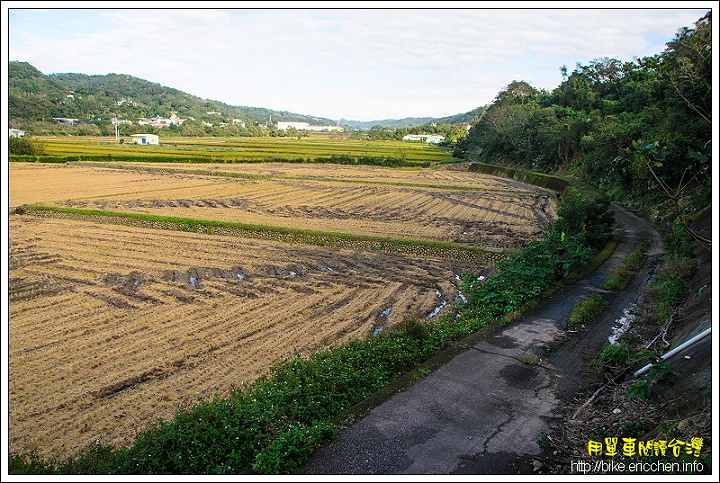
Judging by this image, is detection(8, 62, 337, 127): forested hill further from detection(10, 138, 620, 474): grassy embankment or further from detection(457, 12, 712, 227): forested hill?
detection(457, 12, 712, 227): forested hill

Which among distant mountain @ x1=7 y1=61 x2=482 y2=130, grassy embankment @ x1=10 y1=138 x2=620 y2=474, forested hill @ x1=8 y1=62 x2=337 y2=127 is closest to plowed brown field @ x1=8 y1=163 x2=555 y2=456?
grassy embankment @ x1=10 y1=138 x2=620 y2=474

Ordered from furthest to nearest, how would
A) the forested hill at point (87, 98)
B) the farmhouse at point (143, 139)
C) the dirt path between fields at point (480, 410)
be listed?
1. the forested hill at point (87, 98)
2. the farmhouse at point (143, 139)
3. the dirt path between fields at point (480, 410)

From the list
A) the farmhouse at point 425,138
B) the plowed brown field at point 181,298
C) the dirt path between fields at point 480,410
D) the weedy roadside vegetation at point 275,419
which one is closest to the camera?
the dirt path between fields at point 480,410

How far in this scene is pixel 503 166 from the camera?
52.0 meters

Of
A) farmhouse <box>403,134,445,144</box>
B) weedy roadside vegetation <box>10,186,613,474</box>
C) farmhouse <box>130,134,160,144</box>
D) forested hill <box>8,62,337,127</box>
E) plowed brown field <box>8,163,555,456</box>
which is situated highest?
forested hill <box>8,62,337,127</box>

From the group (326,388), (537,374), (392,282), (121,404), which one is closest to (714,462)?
(537,374)

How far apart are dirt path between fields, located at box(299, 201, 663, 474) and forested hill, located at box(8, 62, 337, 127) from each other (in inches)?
1519

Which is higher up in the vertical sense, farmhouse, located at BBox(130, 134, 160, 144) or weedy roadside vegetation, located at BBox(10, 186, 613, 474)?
farmhouse, located at BBox(130, 134, 160, 144)

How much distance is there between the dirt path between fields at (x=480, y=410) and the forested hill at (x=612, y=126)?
106 inches

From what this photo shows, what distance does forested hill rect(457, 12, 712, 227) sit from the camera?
8125 millimetres

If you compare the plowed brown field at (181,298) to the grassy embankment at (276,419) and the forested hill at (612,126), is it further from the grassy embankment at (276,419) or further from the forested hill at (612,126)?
the forested hill at (612,126)

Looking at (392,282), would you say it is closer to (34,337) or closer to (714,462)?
(34,337)

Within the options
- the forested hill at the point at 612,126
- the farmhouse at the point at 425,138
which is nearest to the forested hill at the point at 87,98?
the forested hill at the point at 612,126

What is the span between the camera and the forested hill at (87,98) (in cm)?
7431
